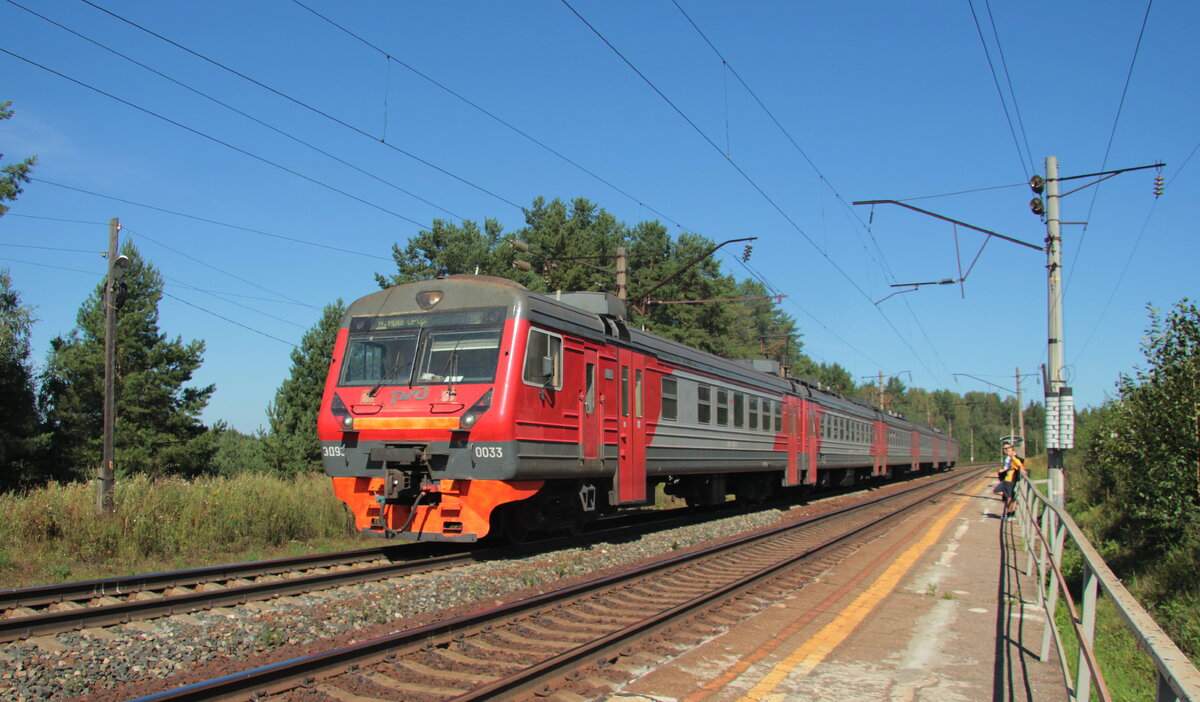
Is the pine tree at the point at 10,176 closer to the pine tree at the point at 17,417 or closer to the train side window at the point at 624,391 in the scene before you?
the pine tree at the point at 17,417

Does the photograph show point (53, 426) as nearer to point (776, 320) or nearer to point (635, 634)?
point (635, 634)

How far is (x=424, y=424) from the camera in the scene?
9.84 meters

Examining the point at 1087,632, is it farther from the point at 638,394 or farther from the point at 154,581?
the point at 638,394

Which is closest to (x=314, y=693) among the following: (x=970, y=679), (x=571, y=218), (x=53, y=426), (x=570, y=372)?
(x=970, y=679)

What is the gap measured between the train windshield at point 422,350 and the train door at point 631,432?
9.08 feet

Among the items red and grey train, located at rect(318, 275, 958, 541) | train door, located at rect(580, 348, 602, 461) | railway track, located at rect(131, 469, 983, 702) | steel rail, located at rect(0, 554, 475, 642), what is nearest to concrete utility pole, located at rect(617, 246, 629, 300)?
red and grey train, located at rect(318, 275, 958, 541)

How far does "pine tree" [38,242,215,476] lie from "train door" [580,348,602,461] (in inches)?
1218

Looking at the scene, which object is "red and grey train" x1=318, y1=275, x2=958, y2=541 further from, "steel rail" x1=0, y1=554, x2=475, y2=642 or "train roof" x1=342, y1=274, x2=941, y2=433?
"steel rail" x1=0, y1=554, x2=475, y2=642

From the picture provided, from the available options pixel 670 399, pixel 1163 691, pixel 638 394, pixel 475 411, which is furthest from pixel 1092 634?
pixel 670 399

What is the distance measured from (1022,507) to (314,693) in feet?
38.1

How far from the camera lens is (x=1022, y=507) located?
42.8 feet

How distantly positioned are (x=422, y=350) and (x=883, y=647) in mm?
6354

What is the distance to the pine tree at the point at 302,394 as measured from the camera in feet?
124

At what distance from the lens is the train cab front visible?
380 inches
